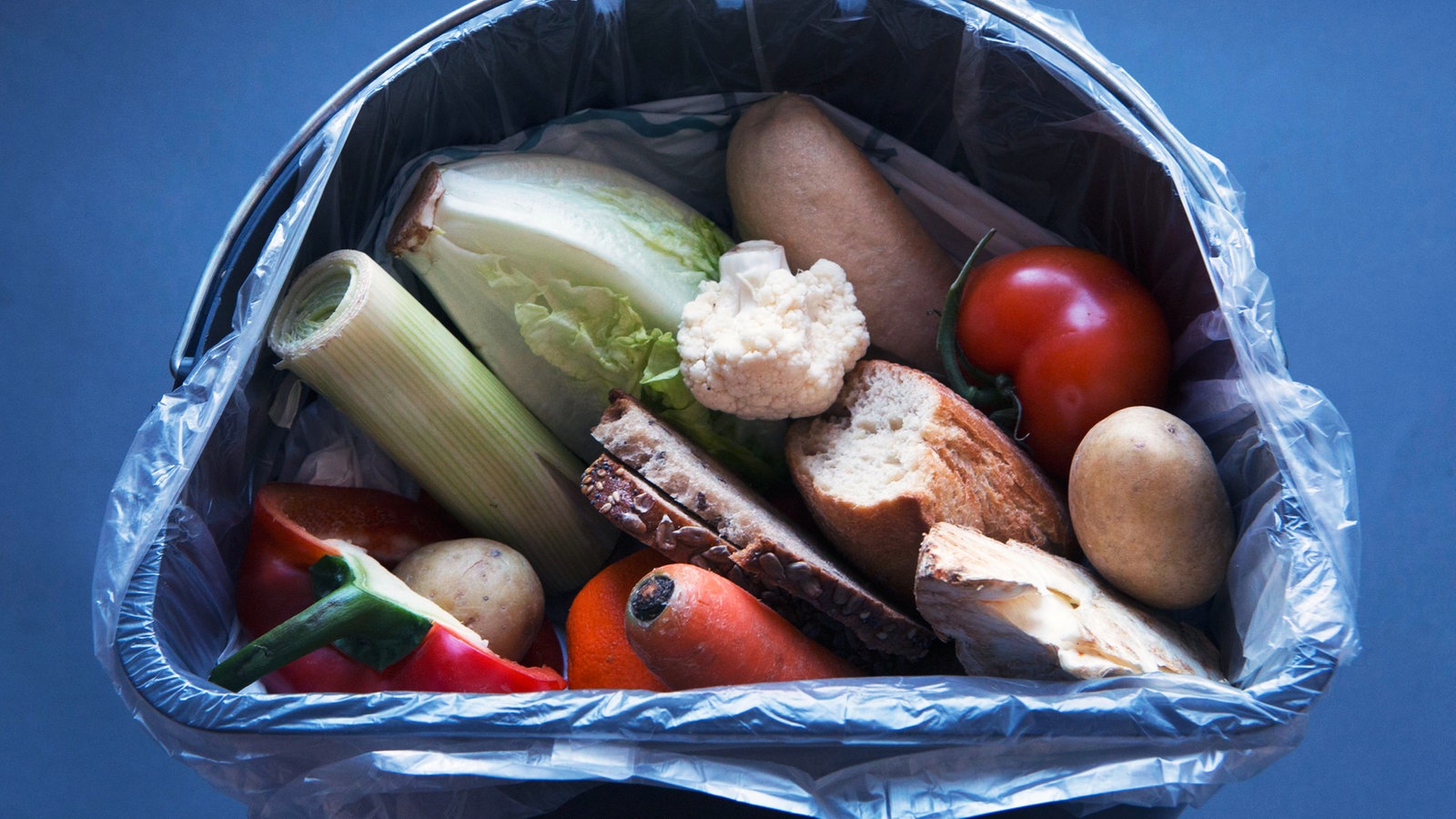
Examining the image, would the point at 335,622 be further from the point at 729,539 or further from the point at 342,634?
the point at 729,539

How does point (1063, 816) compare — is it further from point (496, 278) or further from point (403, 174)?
point (403, 174)

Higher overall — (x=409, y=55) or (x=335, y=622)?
(x=409, y=55)

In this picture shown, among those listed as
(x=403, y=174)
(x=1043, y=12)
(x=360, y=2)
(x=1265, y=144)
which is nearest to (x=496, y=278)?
(x=403, y=174)

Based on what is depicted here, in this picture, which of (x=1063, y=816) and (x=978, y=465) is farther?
(x=978, y=465)

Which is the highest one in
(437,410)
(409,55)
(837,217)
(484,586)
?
(409,55)

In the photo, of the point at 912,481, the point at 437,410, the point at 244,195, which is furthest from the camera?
the point at 244,195

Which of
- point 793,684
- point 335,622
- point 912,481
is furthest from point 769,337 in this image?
point 335,622
